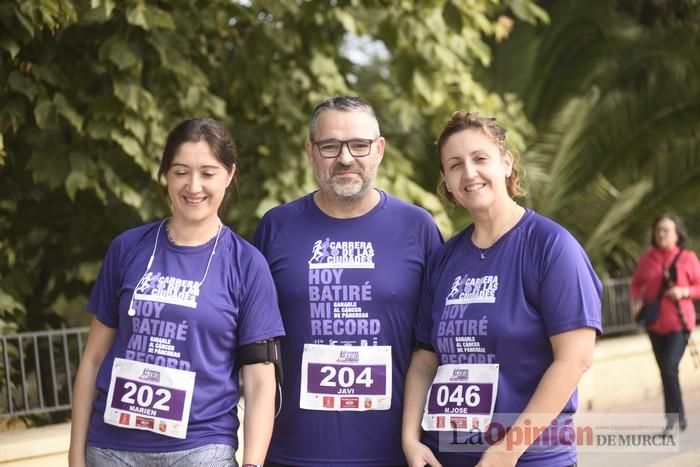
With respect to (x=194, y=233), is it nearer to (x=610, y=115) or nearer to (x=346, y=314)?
(x=346, y=314)

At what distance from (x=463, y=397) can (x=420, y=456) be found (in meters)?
0.28

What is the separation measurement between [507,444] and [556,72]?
39.6 feet

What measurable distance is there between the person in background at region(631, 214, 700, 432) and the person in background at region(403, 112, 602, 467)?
18.3 feet

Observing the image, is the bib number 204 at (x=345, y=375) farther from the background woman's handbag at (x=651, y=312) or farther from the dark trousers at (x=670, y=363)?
the background woman's handbag at (x=651, y=312)

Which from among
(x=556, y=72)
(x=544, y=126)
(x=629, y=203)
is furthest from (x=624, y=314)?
(x=556, y=72)

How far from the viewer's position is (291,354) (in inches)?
155

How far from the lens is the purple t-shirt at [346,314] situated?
12.6ft

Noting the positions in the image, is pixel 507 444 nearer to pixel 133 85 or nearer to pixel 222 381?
pixel 222 381

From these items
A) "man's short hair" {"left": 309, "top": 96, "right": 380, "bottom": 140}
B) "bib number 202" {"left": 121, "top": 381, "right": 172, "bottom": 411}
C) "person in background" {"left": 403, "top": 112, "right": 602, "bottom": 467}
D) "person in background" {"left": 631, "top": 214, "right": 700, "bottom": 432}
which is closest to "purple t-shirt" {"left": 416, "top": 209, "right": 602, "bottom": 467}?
"person in background" {"left": 403, "top": 112, "right": 602, "bottom": 467}

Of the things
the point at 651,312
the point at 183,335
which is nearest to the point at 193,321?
the point at 183,335

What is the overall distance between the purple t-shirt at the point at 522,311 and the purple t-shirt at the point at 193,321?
620 mm

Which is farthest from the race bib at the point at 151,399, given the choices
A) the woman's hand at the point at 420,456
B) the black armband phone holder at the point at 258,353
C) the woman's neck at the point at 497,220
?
the woman's neck at the point at 497,220

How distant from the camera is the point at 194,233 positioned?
11.9 ft

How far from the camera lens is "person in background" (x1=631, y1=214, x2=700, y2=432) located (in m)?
8.91
